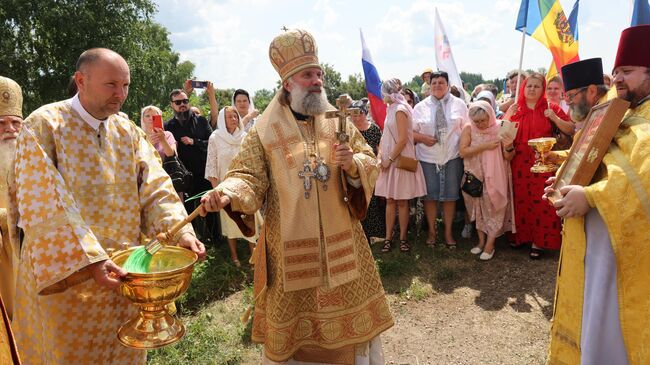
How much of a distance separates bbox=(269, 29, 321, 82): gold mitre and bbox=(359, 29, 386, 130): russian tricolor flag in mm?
4152

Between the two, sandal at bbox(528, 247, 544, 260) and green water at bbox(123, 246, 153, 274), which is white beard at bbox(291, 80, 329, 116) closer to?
green water at bbox(123, 246, 153, 274)

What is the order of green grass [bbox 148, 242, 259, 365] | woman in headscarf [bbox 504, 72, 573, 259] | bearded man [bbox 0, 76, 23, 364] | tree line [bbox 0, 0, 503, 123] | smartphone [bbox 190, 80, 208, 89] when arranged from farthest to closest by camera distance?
tree line [bbox 0, 0, 503, 123]
smartphone [bbox 190, 80, 208, 89]
woman in headscarf [bbox 504, 72, 573, 259]
green grass [bbox 148, 242, 259, 365]
bearded man [bbox 0, 76, 23, 364]

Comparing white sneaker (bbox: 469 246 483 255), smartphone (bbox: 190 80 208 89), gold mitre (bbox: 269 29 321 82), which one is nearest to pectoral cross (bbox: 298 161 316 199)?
gold mitre (bbox: 269 29 321 82)

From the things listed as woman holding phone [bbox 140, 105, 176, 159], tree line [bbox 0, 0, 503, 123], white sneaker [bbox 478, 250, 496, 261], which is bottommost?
white sneaker [bbox 478, 250, 496, 261]

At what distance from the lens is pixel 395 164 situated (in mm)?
6477

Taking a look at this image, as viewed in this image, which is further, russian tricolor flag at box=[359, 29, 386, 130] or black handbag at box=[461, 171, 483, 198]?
russian tricolor flag at box=[359, 29, 386, 130]

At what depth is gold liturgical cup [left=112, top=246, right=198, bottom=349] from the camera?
2207mm

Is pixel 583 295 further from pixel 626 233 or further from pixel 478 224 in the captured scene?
pixel 478 224

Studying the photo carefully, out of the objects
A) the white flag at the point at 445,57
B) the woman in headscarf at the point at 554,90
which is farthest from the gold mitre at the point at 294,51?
the white flag at the point at 445,57

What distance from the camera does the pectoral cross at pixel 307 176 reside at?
3100mm

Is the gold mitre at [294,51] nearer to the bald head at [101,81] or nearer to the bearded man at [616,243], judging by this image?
the bald head at [101,81]

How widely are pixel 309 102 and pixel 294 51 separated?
375 millimetres

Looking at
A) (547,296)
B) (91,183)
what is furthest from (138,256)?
(547,296)

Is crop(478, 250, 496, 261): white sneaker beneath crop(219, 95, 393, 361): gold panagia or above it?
beneath
